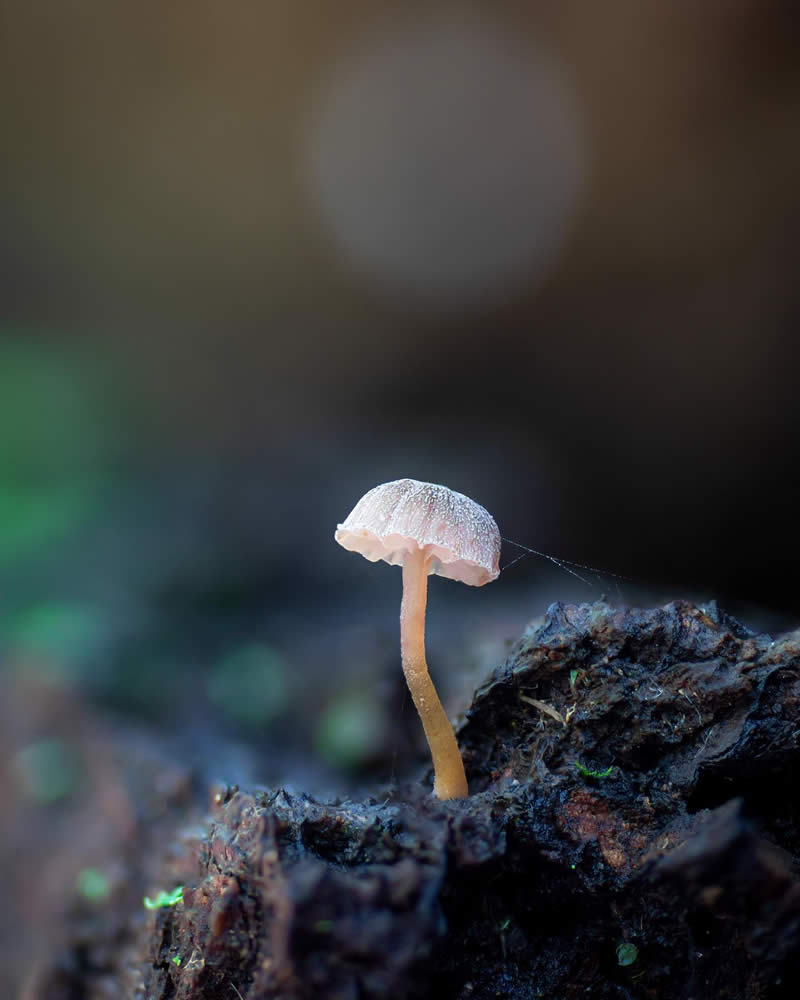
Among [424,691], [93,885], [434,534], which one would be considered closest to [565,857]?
[424,691]

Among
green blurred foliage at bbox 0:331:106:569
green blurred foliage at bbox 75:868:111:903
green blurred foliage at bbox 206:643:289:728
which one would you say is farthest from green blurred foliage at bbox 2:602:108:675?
green blurred foliage at bbox 75:868:111:903

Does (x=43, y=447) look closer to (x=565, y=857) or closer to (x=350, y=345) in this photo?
(x=350, y=345)

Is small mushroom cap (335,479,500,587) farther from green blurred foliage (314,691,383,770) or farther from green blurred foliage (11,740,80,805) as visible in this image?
green blurred foliage (11,740,80,805)

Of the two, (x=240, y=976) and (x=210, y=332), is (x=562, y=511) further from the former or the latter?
(x=240, y=976)

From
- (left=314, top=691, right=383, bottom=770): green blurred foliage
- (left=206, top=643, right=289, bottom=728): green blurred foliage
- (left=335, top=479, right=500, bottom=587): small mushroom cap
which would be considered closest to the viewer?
(left=335, top=479, right=500, bottom=587): small mushroom cap

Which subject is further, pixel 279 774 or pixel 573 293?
pixel 573 293

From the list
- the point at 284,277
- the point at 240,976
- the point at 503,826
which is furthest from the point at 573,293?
the point at 240,976

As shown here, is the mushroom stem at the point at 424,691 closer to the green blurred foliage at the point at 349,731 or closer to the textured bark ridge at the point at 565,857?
the textured bark ridge at the point at 565,857
